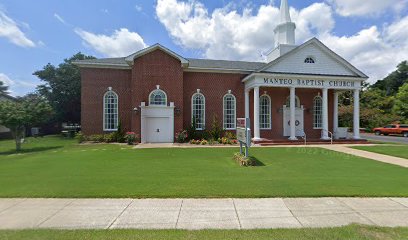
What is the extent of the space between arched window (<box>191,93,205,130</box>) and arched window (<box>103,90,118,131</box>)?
21.6 feet

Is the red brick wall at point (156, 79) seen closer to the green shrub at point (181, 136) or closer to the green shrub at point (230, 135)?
the green shrub at point (181, 136)

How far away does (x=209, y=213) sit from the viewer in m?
4.83

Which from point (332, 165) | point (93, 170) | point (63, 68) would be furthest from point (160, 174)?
point (63, 68)

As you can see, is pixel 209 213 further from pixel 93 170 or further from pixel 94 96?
pixel 94 96

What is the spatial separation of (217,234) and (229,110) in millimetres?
17332

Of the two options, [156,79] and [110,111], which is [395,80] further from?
[110,111]

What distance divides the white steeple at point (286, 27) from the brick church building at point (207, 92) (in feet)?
13.1

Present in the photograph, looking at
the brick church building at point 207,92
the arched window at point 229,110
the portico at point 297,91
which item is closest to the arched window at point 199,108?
the brick church building at point 207,92

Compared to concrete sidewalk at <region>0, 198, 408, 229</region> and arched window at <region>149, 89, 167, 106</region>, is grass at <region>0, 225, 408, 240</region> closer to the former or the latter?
concrete sidewalk at <region>0, 198, 408, 229</region>

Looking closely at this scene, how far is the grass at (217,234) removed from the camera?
374 cm

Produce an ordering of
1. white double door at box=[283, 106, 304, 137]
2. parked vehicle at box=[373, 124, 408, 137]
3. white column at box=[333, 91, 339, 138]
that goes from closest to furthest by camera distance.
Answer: white double door at box=[283, 106, 304, 137] < white column at box=[333, 91, 339, 138] < parked vehicle at box=[373, 124, 408, 137]

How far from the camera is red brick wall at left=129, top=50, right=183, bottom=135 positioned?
61.1 ft

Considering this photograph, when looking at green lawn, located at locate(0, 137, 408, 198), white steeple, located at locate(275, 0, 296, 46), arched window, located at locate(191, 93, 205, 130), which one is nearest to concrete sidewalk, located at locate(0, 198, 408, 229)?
green lawn, located at locate(0, 137, 408, 198)

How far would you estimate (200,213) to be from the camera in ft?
15.9
